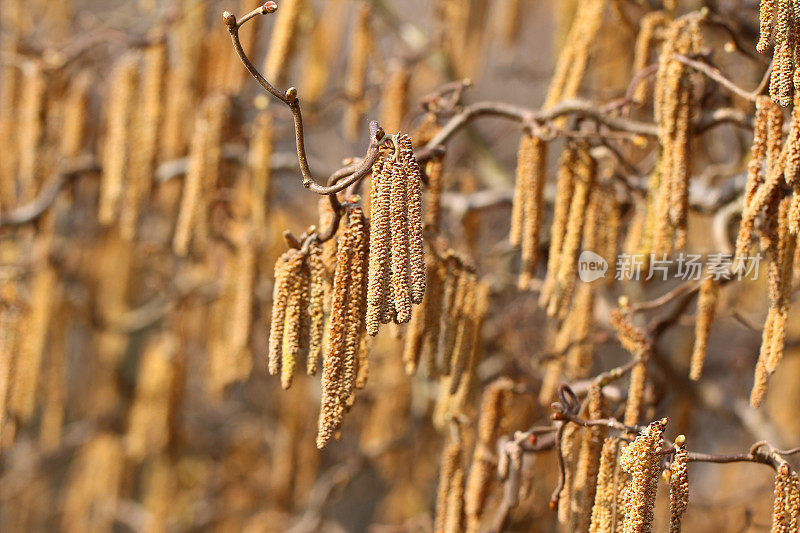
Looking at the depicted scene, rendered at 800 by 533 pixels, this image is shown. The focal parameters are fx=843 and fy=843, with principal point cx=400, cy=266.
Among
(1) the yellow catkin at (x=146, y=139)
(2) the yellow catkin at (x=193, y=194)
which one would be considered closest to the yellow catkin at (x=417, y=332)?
(2) the yellow catkin at (x=193, y=194)

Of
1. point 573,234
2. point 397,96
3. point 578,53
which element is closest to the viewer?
point 573,234

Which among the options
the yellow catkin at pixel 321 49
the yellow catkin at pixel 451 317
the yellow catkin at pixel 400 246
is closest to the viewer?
the yellow catkin at pixel 400 246

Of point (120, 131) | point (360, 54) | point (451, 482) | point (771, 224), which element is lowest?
point (451, 482)

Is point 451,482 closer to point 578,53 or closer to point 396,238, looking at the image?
point 396,238

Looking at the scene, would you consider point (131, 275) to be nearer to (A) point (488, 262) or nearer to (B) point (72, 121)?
(B) point (72, 121)

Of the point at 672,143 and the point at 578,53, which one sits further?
the point at 578,53

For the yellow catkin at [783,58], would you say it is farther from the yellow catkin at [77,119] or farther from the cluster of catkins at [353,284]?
the yellow catkin at [77,119]

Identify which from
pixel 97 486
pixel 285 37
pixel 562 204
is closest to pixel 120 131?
pixel 285 37
